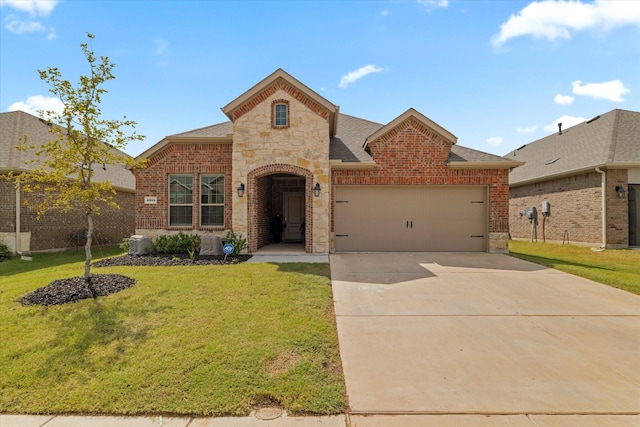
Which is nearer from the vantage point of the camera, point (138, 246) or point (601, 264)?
point (601, 264)

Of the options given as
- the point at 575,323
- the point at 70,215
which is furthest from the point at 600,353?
the point at 70,215

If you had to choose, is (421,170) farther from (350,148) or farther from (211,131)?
(211,131)

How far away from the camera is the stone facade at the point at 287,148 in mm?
10922

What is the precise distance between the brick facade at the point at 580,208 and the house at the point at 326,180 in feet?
20.2

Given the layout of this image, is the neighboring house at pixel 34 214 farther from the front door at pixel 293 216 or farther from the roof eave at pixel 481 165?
the roof eave at pixel 481 165

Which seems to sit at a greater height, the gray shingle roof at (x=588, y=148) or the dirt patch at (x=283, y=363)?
the gray shingle roof at (x=588, y=148)

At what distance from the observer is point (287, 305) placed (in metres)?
5.41

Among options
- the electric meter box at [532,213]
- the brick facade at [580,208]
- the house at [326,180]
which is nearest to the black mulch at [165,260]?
the house at [326,180]

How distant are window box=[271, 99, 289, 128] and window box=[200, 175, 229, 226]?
2.96m

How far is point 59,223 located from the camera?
13.4 m

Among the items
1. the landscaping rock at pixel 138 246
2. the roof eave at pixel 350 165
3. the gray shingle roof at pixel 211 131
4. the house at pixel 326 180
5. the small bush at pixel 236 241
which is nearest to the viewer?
the small bush at pixel 236 241

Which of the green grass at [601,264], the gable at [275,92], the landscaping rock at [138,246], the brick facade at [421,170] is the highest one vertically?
the gable at [275,92]

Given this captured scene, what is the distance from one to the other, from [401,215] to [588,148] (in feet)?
37.0

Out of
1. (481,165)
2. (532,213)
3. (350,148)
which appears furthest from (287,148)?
(532,213)
